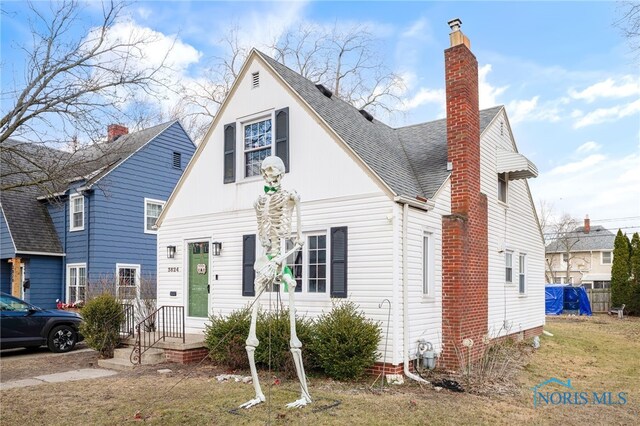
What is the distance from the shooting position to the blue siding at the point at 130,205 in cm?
1775

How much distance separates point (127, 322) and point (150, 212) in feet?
28.7

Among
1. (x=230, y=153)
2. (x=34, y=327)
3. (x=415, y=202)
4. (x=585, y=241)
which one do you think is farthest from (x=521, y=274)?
(x=585, y=241)

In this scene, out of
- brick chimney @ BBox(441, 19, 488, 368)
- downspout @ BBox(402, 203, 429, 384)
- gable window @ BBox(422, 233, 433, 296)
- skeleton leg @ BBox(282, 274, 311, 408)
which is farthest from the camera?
brick chimney @ BBox(441, 19, 488, 368)

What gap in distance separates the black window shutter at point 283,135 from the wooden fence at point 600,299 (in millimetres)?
23329

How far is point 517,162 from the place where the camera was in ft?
40.6

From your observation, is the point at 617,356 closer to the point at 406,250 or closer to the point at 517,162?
the point at 517,162

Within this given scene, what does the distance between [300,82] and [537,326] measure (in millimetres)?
9908

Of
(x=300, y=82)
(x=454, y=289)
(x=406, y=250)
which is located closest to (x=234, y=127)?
(x=300, y=82)

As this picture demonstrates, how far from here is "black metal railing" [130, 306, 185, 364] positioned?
1050 cm

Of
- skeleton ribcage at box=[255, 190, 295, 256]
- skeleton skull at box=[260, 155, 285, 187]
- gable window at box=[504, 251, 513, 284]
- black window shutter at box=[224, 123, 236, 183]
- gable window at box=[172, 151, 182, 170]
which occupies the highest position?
gable window at box=[172, 151, 182, 170]

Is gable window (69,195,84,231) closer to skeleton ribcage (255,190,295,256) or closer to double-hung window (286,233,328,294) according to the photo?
double-hung window (286,233,328,294)

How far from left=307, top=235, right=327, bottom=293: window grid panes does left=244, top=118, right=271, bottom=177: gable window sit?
223 cm

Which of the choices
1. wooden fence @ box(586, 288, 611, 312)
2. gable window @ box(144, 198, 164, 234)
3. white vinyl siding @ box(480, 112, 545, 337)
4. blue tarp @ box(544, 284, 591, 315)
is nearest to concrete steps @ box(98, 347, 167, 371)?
white vinyl siding @ box(480, 112, 545, 337)

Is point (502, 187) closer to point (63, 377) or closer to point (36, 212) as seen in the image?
point (63, 377)
